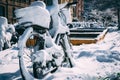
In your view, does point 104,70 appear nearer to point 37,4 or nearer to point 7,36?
point 37,4

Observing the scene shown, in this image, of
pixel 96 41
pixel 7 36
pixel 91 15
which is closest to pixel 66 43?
pixel 7 36

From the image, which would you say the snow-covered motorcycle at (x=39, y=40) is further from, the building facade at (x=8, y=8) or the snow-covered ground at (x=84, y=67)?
the building facade at (x=8, y=8)

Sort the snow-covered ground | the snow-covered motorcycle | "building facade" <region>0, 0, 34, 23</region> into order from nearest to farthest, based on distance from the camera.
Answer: the snow-covered motorcycle < the snow-covered ground < "building facade" <region>0, 0, 34, 23</region>

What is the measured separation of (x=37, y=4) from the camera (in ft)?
23.2

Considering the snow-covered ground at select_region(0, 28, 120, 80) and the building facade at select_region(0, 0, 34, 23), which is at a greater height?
the building facade at select_region(0, 0, 34, 23)

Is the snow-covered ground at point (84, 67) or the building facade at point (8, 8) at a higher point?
the building facade at point (8, 8)

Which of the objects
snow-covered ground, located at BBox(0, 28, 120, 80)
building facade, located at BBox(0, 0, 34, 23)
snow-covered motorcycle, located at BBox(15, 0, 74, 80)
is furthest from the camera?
building facade, located at BBox(0, 0, 34, 23)

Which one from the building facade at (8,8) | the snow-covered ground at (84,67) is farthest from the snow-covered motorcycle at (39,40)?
the building facade at (8,8)

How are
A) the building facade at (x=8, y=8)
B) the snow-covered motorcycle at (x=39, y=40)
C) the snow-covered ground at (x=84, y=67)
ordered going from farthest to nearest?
the building facade at (x=8, y=8), the snow-covered ground at (x=84, y=67), the snow-covered motorcycle at (x=39, y=40)

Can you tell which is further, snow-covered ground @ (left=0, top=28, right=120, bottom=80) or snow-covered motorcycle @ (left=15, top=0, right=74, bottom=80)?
snow-covered ground @ (left=0, top=28, right=120, bottom=80)

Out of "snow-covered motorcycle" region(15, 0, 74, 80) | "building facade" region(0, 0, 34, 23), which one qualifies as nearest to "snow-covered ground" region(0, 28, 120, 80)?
"snow-covered motorcycle" region(15, 0, 74, 80)

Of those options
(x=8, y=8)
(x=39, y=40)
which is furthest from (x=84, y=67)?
(x=8, y=8)

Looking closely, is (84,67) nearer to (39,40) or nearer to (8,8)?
(39,40)

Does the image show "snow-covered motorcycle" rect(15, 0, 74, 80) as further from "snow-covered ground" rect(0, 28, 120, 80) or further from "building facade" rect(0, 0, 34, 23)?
"building facade" rect(0, 0, 34, 23)
